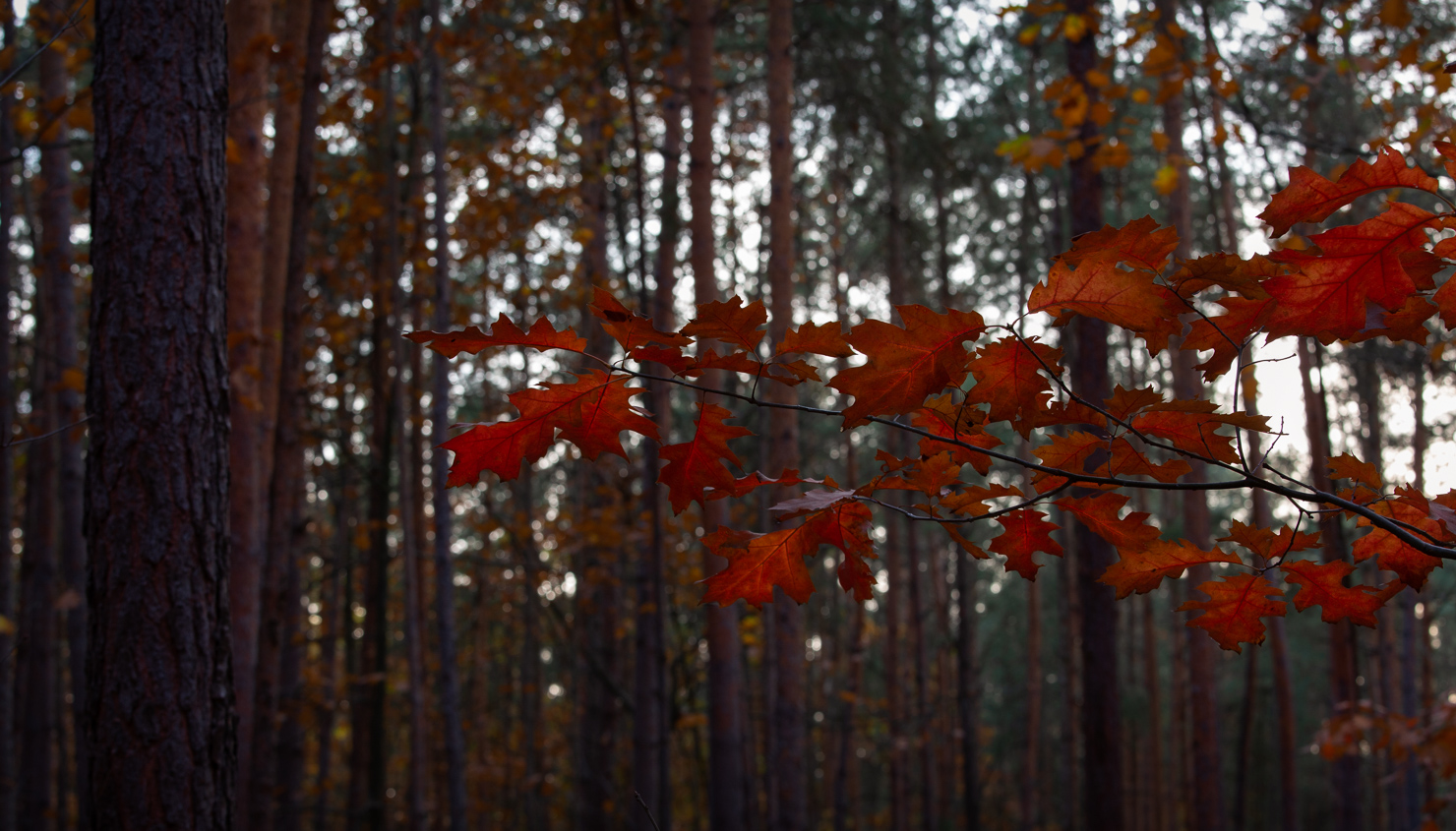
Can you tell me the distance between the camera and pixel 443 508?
498cm

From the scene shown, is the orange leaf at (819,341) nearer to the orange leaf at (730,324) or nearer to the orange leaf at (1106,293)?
the orange leaf at (730,324)

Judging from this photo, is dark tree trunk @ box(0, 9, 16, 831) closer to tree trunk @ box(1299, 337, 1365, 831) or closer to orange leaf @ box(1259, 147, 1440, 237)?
orange leaf @ box(1259, 147, 1440, 237)

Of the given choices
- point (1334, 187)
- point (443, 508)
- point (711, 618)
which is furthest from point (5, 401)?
point (1334, 187)

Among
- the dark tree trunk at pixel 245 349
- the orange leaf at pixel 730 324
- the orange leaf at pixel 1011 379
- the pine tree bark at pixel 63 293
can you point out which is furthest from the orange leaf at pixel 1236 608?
the pine tree bark at pixel 63 293

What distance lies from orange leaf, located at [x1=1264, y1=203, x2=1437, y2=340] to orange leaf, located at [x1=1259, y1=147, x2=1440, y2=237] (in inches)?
1.1

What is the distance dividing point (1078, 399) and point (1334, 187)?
355 millimetres

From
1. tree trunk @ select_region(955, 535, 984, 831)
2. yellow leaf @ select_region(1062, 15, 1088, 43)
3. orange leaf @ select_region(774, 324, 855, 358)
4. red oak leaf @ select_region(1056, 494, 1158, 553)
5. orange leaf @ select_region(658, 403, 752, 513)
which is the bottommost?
Answer: tree trunk @ select_region(955, 535, 984, 831)

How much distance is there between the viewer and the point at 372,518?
21.1 ft

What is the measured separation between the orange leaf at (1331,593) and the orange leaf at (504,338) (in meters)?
0.97

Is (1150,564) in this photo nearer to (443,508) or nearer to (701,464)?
(701,464)

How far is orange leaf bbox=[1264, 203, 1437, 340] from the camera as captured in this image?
3.12 feet

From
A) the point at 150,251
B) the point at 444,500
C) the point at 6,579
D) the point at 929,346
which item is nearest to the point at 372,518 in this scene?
the point at 444,500

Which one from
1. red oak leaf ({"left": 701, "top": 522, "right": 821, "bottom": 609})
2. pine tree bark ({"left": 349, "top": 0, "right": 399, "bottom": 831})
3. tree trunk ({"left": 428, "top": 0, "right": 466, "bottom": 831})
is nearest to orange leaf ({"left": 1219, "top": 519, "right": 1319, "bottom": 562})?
red oak leaf ({"left": 701, "top": 522, "right": 821, "bottom": 609})

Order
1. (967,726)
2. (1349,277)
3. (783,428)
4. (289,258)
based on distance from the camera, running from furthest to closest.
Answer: (967,726) → (783,428) → (289,258) → (1349,277)
